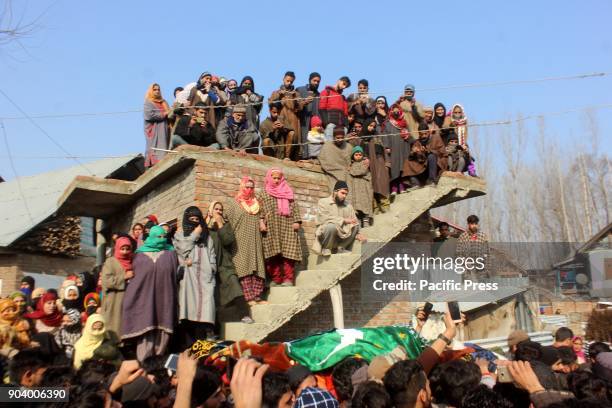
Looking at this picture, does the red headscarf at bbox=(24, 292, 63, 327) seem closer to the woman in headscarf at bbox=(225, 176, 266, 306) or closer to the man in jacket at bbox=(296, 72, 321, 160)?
the woman in headscarf at bbox=(225, 176, 266, 306)

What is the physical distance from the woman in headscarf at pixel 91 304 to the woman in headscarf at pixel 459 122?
21.5 ft

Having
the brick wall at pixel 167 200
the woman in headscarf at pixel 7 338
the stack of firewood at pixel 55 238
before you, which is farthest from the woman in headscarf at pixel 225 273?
the stack of firewood at pixel 55 238

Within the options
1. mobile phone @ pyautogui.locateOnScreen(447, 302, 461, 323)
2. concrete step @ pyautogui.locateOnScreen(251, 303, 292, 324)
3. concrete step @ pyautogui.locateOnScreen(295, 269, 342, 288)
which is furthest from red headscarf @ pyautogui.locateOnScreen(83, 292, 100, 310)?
mobile phone @ pyautogui.locateOnScreen(447, 302, 461, 323)

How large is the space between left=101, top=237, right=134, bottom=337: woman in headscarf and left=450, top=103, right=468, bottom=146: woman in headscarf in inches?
244

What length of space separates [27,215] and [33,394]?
14.5 m

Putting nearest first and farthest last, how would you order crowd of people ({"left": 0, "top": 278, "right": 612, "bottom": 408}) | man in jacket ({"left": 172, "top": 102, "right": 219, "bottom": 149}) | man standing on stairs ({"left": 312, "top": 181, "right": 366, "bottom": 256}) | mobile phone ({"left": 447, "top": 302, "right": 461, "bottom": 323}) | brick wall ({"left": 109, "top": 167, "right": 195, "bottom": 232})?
crowd of people ({"left": 0, "top": 278, "right": 612, "bottom": 408}), mobile phone ({"left": 447, "top": 302, "right": 461, "bottom": 323}), man standing on stairs ({"left": 312, "top": 181, "right": 366, "bottom": 256}), brick wall ({"left": 109, "top": 167, "right": 195, "bottom": 232}), man in jacket ({"left": 172, "top": 102, "right": 219, "bottom": 149})

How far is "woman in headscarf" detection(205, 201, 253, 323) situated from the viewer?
24.6 ft

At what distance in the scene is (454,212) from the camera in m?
28.8

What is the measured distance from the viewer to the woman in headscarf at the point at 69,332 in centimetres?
655

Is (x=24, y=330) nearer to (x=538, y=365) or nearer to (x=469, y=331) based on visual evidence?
(x=538, y=365)

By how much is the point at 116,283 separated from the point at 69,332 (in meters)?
0.71

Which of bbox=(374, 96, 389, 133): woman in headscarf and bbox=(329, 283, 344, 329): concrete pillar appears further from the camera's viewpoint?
bbox=(374, 96, 389, 133): woman in headscarf

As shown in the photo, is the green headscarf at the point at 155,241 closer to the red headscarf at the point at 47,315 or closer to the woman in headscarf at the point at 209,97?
the red headscarf at the point at 47,315

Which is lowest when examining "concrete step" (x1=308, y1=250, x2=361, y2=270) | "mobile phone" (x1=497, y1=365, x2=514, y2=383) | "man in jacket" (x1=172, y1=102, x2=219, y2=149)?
"mobile phone" (x1=497, y1=365, x2=514, y2=383)
